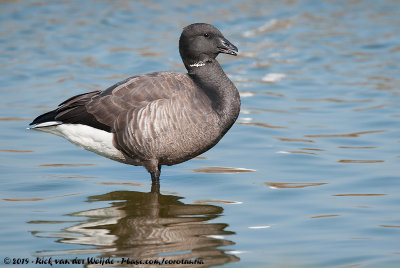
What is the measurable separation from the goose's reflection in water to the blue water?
3cm

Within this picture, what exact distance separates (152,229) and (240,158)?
117 inches

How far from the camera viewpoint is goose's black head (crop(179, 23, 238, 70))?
877 centimetres

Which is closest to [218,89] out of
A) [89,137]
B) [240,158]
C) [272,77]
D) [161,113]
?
[161,113]

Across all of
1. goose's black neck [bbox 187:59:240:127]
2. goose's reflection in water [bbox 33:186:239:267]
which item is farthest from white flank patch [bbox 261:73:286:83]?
goose's reflection in water [bbox 33:186:239:267]

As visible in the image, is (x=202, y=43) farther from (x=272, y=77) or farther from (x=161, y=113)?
(x=272, y=77)

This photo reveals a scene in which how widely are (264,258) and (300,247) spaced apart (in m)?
0.46

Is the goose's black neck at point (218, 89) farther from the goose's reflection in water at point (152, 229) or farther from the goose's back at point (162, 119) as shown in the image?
the goose's reflection in water at point (152, 229)

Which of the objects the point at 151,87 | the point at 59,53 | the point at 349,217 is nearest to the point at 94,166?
the point at 151,87

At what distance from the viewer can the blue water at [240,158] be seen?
6.92 meters

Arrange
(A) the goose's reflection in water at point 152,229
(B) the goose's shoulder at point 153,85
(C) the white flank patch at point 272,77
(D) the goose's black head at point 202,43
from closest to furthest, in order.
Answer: (A) the goose's reflection in water at point 152,229 < (B) the goose's shoulder at point 153,85 < (D) the goose's black head at point 202,43 < (C) the white flank patch at point 272,77

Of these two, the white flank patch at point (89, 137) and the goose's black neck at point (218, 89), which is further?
the white flank patch at point (89, 137)

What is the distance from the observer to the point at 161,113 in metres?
8.14

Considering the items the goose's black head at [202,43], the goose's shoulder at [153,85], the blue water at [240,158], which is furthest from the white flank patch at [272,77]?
the goose's shoulder at [153,85]

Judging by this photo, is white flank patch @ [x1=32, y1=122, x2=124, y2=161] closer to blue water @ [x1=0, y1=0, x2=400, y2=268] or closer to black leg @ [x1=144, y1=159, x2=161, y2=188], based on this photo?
black leg @ [x1=144, y1=159, x2=161, y2=188]
